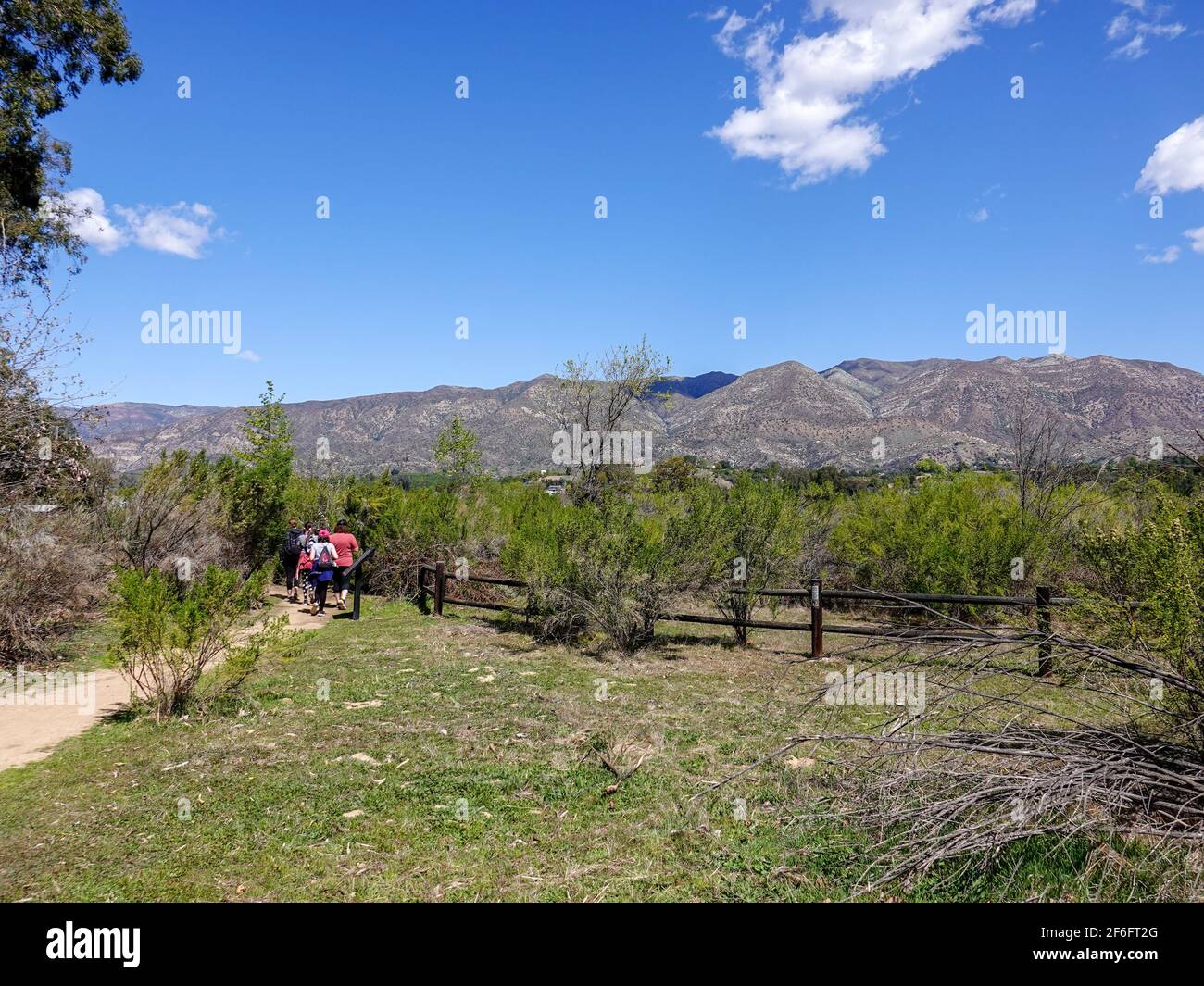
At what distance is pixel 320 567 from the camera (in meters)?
13.5

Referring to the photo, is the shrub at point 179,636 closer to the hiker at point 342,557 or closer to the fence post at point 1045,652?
the hiker at point 342,557

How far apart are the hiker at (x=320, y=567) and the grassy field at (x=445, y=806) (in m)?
5.27

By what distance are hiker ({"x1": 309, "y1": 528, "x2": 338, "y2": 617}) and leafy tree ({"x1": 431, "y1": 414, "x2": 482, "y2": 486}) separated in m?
17.6

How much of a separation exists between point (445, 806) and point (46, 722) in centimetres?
470

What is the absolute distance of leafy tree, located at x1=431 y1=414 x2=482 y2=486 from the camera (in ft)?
105

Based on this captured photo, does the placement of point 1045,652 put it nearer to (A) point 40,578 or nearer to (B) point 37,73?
(A) point 40,578

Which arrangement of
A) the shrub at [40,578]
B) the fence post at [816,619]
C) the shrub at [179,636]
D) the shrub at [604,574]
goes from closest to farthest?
the shrub at [179,636] < the shrub at [40,578] < the fence post at [816,619] < the shrub at [604,574]

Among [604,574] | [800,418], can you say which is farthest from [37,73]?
[800,418]

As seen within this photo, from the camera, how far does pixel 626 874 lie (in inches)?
155

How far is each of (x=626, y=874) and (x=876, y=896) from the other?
134 cm

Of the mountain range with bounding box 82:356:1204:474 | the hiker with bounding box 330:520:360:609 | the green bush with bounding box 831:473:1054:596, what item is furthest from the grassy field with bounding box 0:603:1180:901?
the mountain range with bounding box 82:356:1204:474

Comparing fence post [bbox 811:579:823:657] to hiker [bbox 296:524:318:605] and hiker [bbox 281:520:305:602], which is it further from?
hiker [bbox 281:520:305:602]

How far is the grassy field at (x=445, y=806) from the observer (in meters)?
3.80

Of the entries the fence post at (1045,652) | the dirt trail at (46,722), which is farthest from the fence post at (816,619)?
the dirt trail at (46,722)
